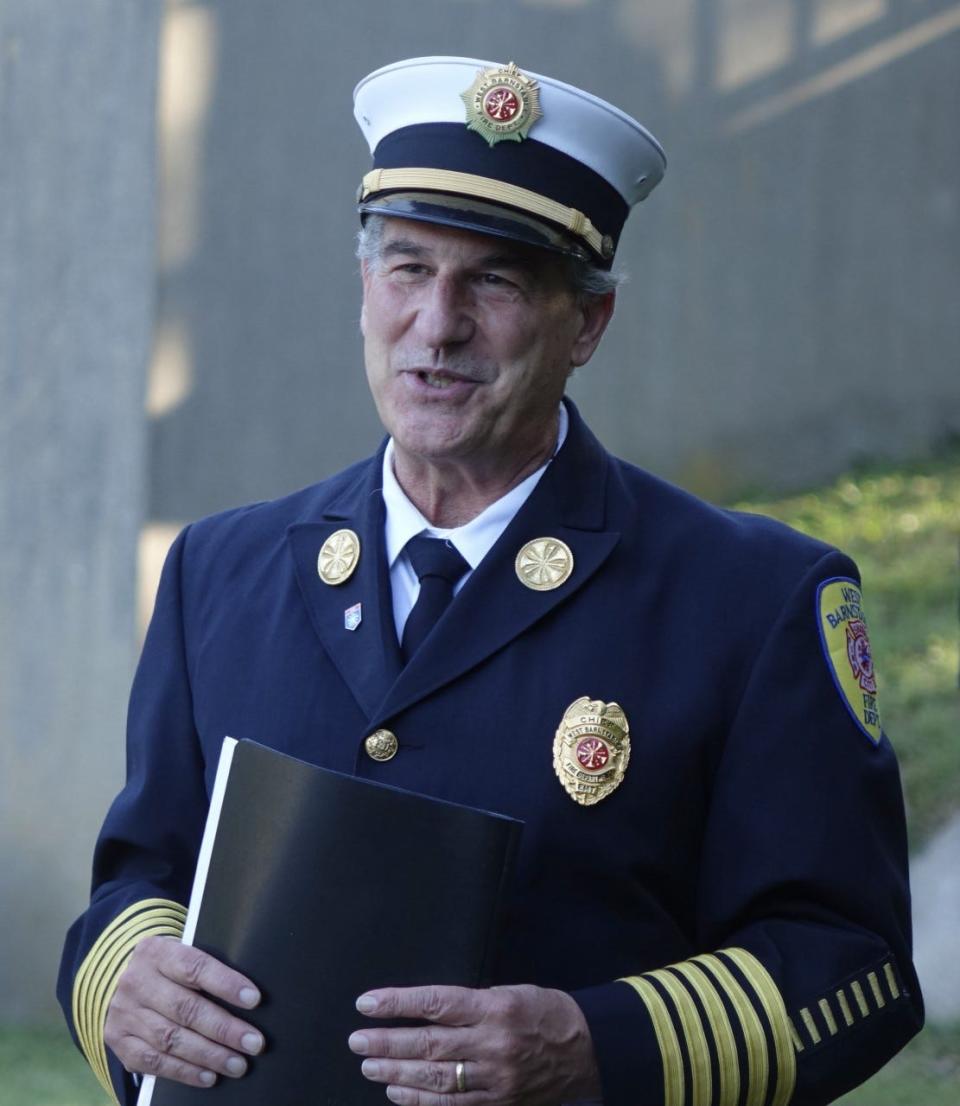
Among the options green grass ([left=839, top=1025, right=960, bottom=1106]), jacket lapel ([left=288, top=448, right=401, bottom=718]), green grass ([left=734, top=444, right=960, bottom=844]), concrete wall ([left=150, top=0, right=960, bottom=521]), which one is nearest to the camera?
jacket lapel ([left=288, top=448, right=401, bottom=718])

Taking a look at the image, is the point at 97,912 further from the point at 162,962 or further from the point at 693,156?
the point at 693,156

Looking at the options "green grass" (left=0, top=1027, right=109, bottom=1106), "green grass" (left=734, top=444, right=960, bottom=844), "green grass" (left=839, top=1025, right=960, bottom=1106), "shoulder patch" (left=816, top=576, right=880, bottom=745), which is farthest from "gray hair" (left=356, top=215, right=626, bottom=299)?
"green grass" (left=734, top=444, right=960, bottom=844)

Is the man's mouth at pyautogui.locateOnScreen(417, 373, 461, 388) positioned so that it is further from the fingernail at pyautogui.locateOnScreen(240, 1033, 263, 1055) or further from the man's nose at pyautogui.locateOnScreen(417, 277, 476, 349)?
the fingernail at pyautogui.locateOnScreen(240, 1033, 263, 1055)

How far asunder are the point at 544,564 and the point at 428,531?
0.54ft

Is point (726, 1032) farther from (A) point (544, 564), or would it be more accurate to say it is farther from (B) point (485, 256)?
(B) point (485, 256)

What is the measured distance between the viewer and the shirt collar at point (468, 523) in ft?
7.51

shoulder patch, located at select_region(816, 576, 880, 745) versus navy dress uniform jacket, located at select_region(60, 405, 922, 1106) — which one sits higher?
shoulder patch, located at select_region(816, 576, 880, 745)

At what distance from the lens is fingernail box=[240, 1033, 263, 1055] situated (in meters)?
1.90

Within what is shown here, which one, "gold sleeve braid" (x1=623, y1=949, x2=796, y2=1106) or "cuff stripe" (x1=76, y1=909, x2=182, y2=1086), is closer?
"gold sleeve braid" (x1=623, y1=949, x2=796, y2=1106)

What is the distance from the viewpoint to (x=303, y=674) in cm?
227

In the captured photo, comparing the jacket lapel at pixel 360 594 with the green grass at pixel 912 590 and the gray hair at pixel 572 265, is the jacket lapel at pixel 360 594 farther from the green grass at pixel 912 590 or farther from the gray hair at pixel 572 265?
the green grass at pixel 912 590

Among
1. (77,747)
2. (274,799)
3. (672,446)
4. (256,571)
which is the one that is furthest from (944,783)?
(274,799)

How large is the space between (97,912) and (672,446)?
735 cm

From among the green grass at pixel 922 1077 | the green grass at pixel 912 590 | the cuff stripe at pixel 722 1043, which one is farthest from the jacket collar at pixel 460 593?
the green grass at pixel 912 590
